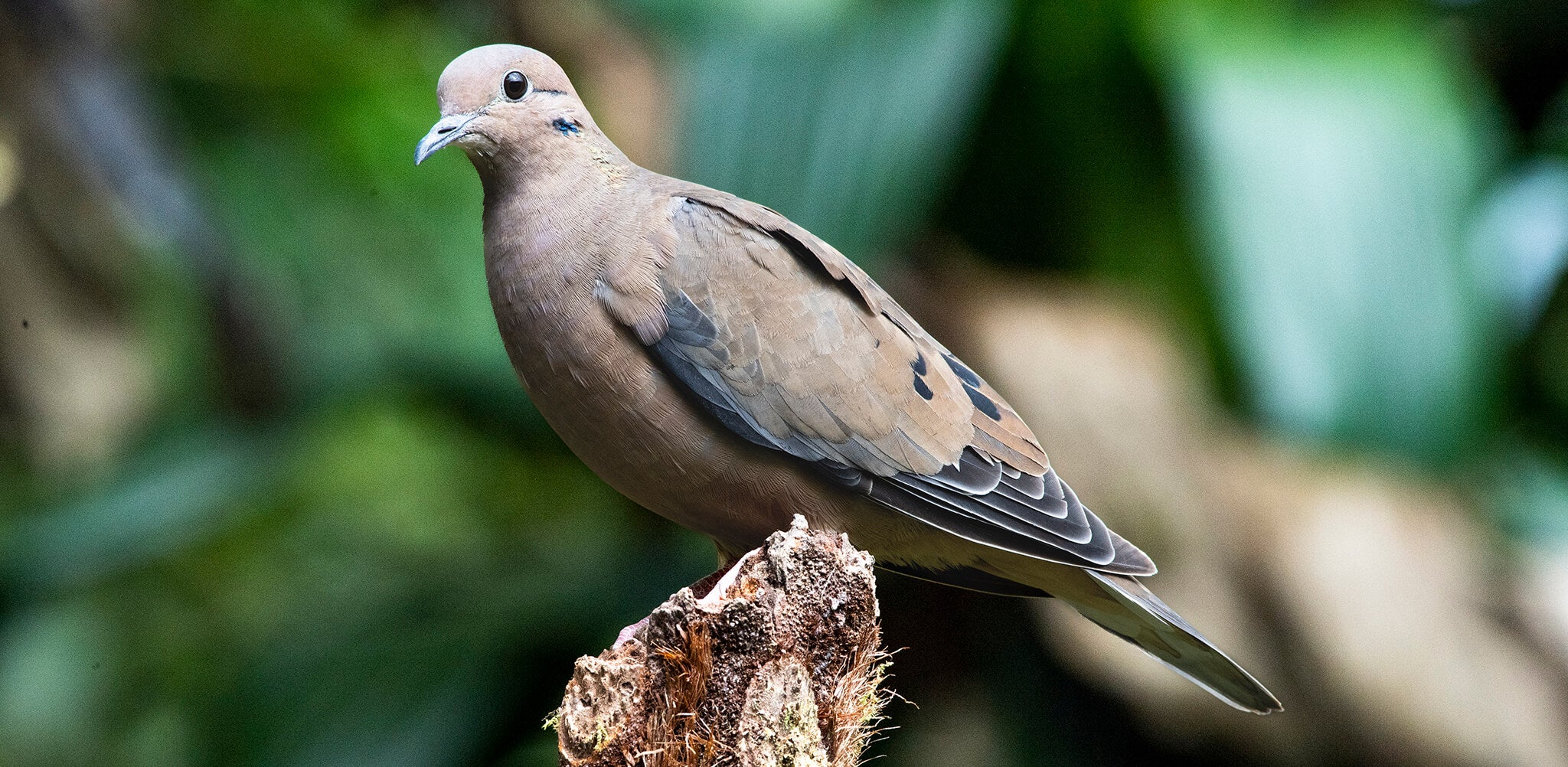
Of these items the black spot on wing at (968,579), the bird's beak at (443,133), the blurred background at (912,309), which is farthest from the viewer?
the blurred background at (912,309)

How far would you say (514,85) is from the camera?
2.73 meters

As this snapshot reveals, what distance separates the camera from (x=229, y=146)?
593 cm

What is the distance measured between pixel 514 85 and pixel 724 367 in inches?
29.2

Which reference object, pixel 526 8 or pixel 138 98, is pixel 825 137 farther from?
pixel 138 98

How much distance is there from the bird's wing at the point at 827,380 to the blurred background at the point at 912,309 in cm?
153

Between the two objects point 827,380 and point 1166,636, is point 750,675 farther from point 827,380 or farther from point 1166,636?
point 1166,636

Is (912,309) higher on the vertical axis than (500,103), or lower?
lower

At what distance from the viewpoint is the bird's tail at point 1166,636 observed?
291 centimetres

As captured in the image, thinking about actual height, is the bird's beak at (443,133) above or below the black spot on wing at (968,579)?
above

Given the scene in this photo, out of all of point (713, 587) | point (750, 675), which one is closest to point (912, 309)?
point (713, 587)

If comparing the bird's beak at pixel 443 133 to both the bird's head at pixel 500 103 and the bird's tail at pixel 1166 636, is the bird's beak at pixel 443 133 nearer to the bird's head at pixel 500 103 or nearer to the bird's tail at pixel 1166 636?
the bird's head at pixel 500 103

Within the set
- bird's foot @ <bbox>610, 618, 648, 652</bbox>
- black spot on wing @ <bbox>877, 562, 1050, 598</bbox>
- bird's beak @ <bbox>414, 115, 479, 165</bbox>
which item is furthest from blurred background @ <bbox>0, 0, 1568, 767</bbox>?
bird's foot @ <bbox>610, 618, 648, 652</bbox>

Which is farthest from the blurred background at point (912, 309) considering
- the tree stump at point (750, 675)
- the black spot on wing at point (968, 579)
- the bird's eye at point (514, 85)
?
the tree stump at point (750, 675)

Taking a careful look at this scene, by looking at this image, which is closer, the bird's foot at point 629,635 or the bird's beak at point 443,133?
the bird's foot at point 629,635
